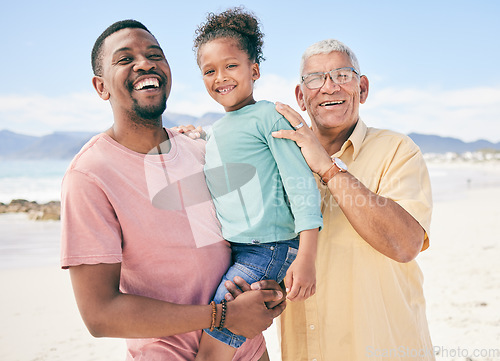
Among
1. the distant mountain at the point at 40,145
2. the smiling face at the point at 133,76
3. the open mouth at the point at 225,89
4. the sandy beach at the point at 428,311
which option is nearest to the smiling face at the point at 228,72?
the open mouth at the point at 225,89

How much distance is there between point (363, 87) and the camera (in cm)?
284

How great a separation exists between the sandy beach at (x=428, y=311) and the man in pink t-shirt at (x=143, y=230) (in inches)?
127

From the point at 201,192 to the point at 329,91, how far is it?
108 cm

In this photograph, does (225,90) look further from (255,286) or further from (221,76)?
(255,286)

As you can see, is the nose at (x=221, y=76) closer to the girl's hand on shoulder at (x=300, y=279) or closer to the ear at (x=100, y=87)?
the ear at (x=100, y=87)

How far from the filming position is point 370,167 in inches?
93.5

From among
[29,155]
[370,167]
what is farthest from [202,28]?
[29,155]

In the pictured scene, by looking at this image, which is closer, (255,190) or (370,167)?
(255,190)

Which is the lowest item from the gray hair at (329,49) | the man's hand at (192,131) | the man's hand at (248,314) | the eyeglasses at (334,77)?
the man's hand at (248,314)

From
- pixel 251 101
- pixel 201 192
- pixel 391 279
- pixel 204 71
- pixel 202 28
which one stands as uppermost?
pixel 202 28

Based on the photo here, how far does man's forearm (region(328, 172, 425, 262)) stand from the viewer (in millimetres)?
2070

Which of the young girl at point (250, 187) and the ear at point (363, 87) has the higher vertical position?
the ear at point (363, 87)

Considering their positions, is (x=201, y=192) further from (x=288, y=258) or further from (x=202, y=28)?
(x=202, y=28)

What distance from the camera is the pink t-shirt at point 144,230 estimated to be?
1652mm
